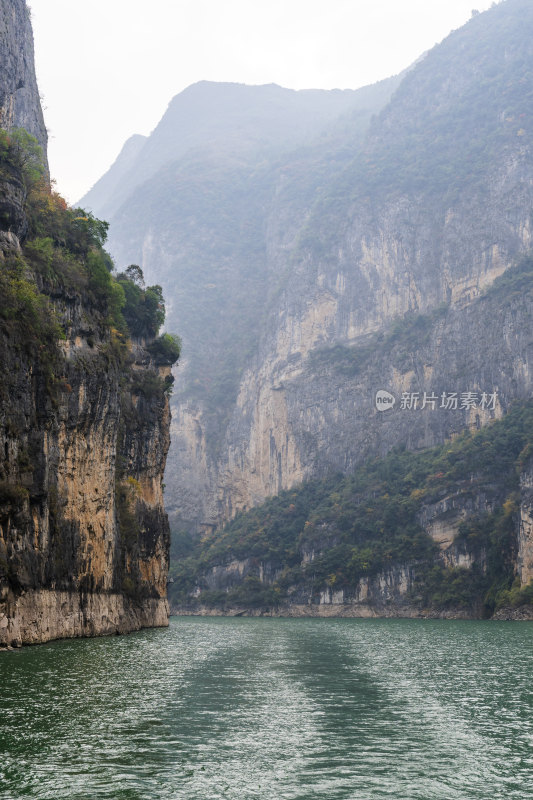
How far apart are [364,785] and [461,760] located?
8.37 ft

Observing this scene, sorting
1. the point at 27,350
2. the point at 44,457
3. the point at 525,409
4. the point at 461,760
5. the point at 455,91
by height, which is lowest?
the point at 461,760

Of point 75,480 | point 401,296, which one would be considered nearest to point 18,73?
point 75,480

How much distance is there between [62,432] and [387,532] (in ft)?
258

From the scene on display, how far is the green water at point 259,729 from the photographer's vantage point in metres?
13.0

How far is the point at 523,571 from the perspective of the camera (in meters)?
86.3

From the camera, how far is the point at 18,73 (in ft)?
168

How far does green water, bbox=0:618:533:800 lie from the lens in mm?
13023

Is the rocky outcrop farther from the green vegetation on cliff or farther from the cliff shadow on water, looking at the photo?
the green vegetation on cliff

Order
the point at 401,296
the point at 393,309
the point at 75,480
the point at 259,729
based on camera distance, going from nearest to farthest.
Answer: the point at 259,729 < the point at 75,480 < the point at 401,296 < the point at 393,309

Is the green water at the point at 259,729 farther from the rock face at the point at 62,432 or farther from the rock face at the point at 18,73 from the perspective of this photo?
the rock face at the point at 18,73

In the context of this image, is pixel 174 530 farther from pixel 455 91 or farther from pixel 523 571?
pixel 455 91

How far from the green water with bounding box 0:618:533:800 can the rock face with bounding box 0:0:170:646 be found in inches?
186

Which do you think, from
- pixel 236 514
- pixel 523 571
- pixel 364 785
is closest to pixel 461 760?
pixel 364 785

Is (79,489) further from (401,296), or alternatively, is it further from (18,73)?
(401,296)
